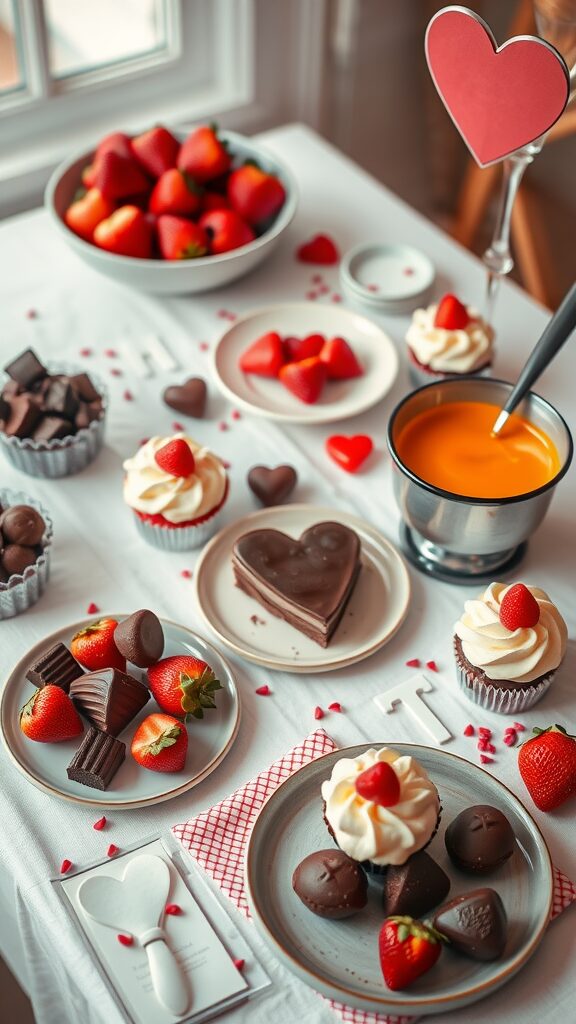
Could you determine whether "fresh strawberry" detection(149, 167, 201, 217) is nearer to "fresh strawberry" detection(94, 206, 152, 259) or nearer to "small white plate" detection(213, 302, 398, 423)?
"fresh strawberry" detection(94, 206, 152, 259)

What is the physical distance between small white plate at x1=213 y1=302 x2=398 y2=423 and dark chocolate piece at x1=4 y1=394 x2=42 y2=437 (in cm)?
30

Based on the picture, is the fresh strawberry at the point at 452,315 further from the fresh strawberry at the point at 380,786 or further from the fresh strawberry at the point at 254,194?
the fresh strawberry at the point at 380,786

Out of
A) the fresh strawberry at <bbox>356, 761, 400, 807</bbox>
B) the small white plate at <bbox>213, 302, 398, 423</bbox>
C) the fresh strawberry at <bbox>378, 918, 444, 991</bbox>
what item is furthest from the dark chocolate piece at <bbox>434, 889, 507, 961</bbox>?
the small white plate at <bbox>213, 302, 398, 423</bbox>

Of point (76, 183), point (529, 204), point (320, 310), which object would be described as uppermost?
point (76, 183)

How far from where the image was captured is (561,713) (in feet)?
4.23

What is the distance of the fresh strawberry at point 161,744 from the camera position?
1.18 m

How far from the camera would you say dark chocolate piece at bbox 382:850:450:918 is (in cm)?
106

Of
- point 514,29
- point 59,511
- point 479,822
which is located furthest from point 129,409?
point 514,29

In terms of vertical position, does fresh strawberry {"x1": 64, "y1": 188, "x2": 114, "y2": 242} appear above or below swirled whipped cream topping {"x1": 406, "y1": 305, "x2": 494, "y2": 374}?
above

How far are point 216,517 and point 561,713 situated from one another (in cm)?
53

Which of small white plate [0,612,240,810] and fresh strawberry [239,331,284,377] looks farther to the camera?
fresh strawberry [239,331,284,377]

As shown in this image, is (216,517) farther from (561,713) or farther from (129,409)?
(561,713)

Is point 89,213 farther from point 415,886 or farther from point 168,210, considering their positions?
point 415,886

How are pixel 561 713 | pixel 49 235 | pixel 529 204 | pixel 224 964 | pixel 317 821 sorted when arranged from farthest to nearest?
1. pixel 529 204
2. pixel 49 235
3. pixel 561 713
4. pixel 317 821
5. pixel 224 964
